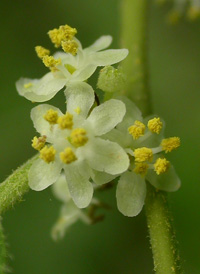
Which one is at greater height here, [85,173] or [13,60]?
[85,173]

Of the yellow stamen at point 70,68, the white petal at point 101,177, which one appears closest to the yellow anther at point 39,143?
the white petal at point 101,177

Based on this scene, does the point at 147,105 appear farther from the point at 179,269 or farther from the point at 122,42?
the point at 179,269

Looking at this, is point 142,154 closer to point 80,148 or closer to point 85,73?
point 80,148

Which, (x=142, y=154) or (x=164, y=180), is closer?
(x=142, y=154)

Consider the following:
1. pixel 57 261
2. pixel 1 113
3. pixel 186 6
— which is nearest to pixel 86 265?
pixel 57 261

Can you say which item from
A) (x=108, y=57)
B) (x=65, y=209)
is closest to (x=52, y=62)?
(x=108, y=57)

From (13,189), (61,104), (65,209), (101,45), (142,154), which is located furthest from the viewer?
(61,104)

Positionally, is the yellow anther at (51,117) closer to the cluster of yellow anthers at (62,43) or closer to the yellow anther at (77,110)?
the yellow anther at (77,110)

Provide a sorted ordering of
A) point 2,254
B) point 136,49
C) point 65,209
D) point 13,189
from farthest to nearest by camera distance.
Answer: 1. point 65,209
2. point 136,49
3. point 13,189
4. point 2,254
